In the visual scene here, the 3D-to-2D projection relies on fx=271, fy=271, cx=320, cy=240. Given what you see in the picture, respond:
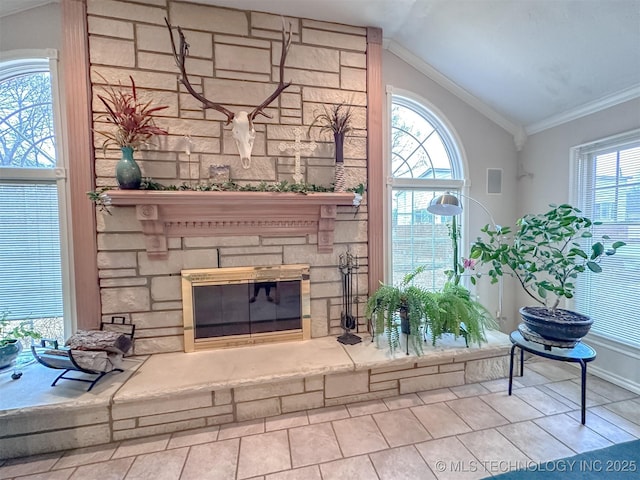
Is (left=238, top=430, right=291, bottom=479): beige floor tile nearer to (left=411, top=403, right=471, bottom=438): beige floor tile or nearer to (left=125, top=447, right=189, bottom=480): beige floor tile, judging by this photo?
(left=125, top=447, right=189, bottom=480): beige floor tile

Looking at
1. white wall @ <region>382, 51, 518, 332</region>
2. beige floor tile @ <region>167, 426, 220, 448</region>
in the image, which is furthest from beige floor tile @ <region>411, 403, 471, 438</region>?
white wall @ <region>382, 51, 518, 332</region>

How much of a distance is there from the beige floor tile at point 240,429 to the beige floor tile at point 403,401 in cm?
97

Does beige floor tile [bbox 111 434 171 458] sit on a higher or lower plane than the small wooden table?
lower

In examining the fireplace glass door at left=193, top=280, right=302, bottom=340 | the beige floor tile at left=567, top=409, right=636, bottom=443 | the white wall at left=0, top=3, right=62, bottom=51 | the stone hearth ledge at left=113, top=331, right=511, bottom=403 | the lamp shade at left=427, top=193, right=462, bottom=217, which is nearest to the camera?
the beige floor tile at left=567, top=409, right=636, bottom=443

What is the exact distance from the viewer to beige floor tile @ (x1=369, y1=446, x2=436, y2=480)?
149 centimetres

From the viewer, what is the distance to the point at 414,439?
68.8 inches

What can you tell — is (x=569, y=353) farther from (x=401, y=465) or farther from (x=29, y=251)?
(x=29, y=251)

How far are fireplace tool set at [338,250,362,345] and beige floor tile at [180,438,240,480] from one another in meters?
1.13

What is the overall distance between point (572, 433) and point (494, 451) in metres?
0.61

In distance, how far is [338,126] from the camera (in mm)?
2404

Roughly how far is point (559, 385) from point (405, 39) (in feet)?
11.3

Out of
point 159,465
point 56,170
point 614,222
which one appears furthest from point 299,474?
point 614,222

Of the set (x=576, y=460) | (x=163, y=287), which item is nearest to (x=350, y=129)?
(x=163, y=287)

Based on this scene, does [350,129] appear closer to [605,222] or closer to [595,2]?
[595,2]
